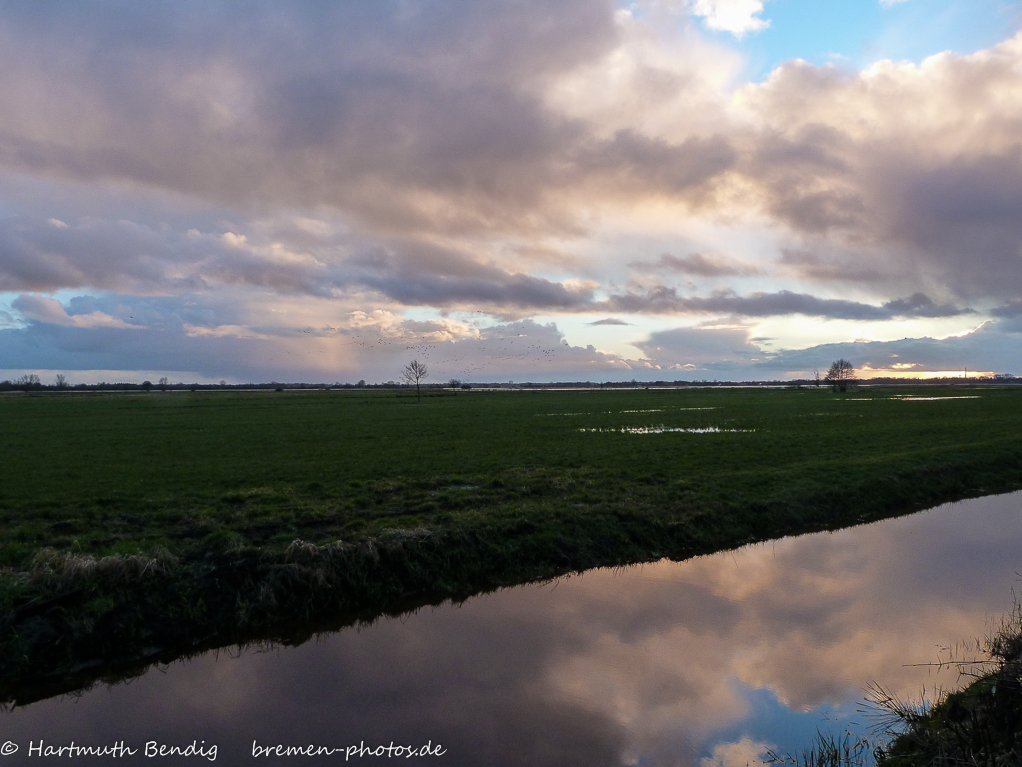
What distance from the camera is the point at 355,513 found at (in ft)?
56.2

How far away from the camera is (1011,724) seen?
6.66 meters

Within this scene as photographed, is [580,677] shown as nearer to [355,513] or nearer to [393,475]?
[355,513]

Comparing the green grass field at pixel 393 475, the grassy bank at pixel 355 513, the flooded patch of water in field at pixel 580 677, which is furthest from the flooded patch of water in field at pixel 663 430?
the flooded patch of water in field at pixel 580 677

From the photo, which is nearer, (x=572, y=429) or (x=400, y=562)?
(x=400, y=562)

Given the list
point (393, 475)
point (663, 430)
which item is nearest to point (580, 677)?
point (393, 475)

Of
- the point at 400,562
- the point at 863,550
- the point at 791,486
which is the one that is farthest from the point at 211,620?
the point at 791,486

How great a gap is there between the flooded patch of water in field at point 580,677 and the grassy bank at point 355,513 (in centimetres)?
120

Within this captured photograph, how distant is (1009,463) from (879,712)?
28931 millimetres

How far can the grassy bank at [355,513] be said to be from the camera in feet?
36.1

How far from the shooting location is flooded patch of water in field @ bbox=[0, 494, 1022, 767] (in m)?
8.20

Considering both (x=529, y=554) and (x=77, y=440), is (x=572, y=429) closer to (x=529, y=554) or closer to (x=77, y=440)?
(x=529, y=554)

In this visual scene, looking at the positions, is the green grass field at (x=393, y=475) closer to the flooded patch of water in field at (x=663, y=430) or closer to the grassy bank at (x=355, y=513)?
the grassy bank at (x=355, y=513)

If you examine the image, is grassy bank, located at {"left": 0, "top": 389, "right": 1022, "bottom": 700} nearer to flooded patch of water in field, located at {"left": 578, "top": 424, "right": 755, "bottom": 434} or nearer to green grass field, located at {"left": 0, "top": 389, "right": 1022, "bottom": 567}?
green grass field, located at {"left": 0, "top": 389, "right": 1022, "bottom": 567}

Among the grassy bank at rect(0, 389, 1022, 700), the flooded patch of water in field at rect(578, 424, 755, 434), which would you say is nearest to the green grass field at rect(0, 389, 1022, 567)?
the grassy bank at rect(0, 389, 1022, 700)
